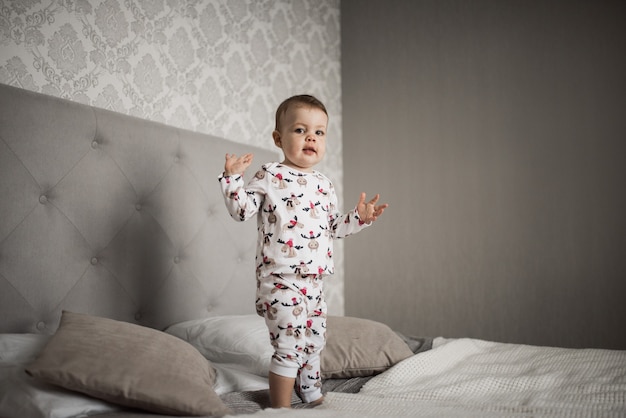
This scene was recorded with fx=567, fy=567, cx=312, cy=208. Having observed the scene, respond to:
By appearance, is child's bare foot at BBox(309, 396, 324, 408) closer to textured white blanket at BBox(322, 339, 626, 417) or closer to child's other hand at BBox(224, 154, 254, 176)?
textured white blanket at BBox(322, 339, 626, 417)

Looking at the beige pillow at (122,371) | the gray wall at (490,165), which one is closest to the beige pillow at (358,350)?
the beige pillow at (122,371)

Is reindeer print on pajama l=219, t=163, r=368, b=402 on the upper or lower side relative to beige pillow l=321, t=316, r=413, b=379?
upper

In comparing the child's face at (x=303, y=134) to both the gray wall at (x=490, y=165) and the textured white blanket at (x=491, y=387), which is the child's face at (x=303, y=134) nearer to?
the textured white blanket at (x=491, y=387)

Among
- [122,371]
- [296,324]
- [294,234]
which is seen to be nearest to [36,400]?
[122,371]

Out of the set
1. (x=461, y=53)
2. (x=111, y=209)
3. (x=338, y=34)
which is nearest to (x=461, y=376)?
(x=111, y=209)

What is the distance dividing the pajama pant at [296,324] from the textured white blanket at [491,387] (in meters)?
0.09

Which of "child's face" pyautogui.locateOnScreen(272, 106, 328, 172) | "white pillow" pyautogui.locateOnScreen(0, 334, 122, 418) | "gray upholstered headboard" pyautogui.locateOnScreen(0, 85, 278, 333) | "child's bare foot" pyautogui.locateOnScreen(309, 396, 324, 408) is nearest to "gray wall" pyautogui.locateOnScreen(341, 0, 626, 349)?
"gray upholstered headboard" pyautogui.locateOnScreen(0, 85, 278, 333)

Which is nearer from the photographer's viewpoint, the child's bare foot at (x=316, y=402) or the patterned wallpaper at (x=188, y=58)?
the child's bare foot at (x=316, y=402)

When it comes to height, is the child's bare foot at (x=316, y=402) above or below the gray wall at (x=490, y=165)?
below

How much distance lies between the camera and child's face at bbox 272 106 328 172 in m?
1.65

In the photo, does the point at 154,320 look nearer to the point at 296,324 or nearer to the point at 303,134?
the point at 296,324

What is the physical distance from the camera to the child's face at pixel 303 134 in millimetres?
1650

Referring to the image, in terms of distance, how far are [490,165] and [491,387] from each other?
1682mm

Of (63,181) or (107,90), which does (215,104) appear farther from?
(63,181)
